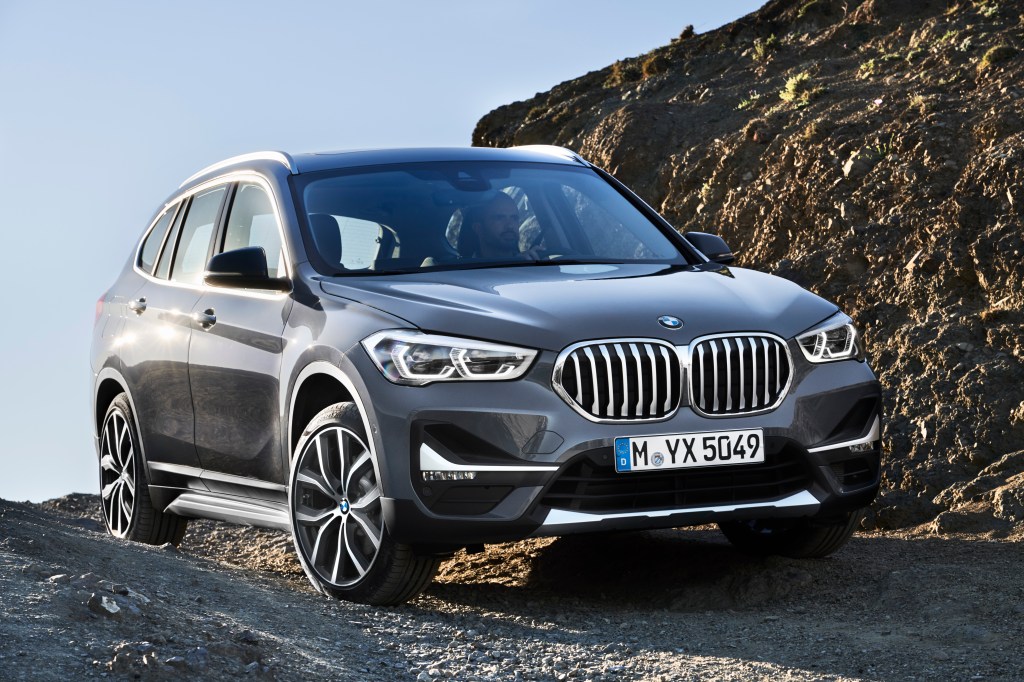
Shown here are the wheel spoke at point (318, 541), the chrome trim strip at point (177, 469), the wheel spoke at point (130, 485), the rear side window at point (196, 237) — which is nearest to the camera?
the wheel spoke at point (318, 541)

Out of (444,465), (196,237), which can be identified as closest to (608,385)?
(444,465)

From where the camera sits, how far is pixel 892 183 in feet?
43.2

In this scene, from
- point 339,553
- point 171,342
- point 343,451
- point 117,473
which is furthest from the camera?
point 117,473

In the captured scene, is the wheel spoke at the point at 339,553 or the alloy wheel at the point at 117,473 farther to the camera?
the alloy wheel at the point at 117,473

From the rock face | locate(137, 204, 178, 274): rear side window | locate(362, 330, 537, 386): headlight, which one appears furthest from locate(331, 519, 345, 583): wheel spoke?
the rock face

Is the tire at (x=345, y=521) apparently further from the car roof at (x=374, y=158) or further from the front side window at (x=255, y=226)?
the car roof at (x=374, y=158)

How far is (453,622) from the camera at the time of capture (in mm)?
5676

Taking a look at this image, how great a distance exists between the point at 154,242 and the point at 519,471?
159 inches

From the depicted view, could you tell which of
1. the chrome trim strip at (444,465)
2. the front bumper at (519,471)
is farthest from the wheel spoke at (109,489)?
the chrome trim strip at (444,465)

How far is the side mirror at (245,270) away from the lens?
643cm

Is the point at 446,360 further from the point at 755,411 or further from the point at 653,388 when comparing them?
the point at 755,411

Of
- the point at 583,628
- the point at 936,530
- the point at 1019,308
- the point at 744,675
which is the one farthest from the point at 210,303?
the point at 1019,308

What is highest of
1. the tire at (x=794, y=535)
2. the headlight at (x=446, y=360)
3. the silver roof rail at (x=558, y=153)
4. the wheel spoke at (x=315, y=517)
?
the silver roof rail at (x=558, y=153)

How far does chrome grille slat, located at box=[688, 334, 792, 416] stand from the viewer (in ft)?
18.6
